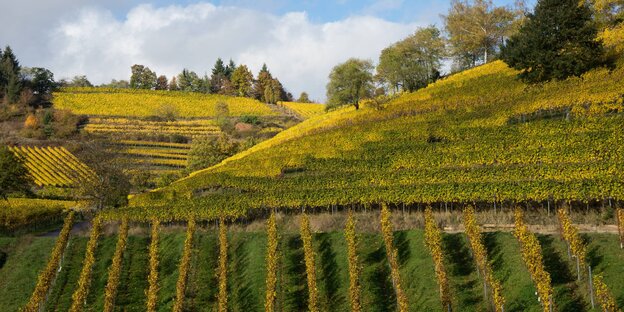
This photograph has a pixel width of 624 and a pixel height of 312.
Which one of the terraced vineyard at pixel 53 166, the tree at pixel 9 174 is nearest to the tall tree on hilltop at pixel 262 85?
the terraced vineyard at pixel 53 166

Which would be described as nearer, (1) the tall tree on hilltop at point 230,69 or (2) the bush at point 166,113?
(2) the bush at point 166,113

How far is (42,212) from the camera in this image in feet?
163

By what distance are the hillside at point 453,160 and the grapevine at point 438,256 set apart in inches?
226

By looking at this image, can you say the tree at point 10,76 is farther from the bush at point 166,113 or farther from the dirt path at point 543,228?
the dirt path at point 543,228

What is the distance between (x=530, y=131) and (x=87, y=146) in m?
60.6

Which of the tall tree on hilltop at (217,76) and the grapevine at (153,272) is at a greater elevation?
the tall tree on hilltop at (217,76)

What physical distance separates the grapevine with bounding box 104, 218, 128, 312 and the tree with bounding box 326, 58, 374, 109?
52394 millimetres

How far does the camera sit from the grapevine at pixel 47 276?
105 feet

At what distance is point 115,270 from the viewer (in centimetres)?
3434

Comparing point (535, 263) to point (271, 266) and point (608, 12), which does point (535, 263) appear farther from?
point (608, 12)

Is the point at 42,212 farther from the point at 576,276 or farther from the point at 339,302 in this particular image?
the point at 576,276

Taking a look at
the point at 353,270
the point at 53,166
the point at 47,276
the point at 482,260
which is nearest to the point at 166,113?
the point at 53,166

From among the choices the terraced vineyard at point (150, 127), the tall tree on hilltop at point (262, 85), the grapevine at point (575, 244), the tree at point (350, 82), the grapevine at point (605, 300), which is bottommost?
the grapevine at point (605, 300)

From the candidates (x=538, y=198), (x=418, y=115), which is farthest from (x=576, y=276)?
(x=418, y=115)
